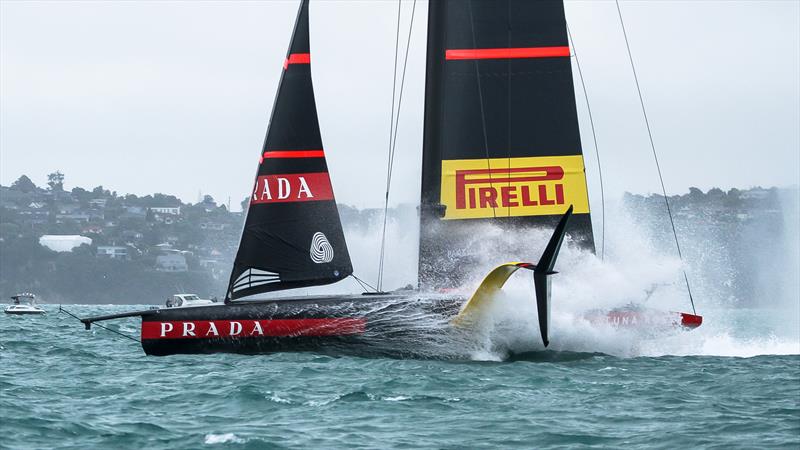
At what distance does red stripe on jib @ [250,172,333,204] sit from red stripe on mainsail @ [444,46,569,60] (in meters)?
2.86

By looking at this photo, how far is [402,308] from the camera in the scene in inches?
647

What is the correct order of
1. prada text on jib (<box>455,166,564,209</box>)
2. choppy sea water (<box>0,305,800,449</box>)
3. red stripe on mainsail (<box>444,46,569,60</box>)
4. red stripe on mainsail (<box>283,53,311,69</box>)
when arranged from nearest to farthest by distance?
choppy sea water (<box>0,305,800,449</box>)
red stripe on mainsail (<box>283,53,311,69</box>)
prada text on jib (<box>455,166,564,209</box>)
red stripe on mainsail (<box>444,46,569,60</box>)

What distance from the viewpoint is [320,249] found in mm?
17375

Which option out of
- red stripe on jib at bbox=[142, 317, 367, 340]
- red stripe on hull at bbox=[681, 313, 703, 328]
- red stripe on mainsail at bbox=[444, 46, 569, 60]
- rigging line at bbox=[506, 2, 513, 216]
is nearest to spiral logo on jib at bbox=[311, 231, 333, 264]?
red stripe on jib at bbox=[142, 317, 367, 340]

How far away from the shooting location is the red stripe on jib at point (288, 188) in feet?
56.8

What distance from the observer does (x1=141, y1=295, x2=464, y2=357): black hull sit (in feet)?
53.5

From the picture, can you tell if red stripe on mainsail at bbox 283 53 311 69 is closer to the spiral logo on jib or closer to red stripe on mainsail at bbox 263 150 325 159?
red stripe on mainsail at bbox 263 150 325 159

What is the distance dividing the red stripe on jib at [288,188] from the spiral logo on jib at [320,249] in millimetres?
524

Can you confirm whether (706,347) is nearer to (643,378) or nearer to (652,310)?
(652,310)

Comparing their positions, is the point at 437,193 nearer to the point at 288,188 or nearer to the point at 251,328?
the point at 288,188

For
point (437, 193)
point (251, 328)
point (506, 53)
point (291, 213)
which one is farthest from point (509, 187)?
point (251, 328)

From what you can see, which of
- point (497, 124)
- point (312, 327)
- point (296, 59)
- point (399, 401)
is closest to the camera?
point (399, 401)

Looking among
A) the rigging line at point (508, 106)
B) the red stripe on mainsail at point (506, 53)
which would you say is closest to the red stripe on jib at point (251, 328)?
the rigging line at point (508, 106)

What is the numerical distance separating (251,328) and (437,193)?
3679 mm
